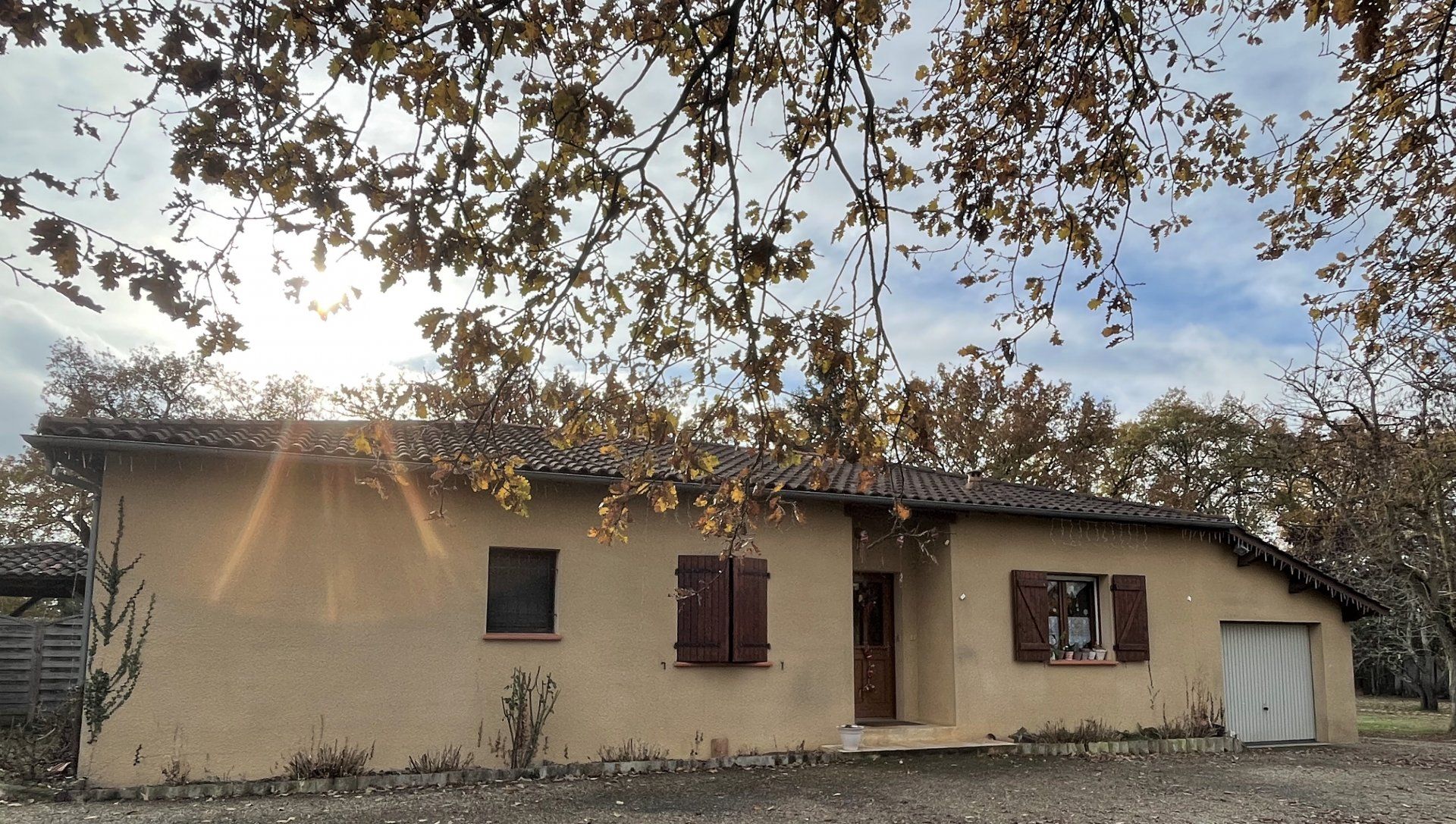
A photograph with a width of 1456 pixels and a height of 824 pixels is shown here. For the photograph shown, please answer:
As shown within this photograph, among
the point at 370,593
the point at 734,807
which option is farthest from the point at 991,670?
the point at 370,593

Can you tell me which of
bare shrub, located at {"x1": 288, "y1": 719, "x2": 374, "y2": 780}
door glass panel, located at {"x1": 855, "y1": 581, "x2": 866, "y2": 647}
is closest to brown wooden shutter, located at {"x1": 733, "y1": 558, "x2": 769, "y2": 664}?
door glass panel, located at {"x1": 855, "y1": 581, "x2": 866, "y2": 647}

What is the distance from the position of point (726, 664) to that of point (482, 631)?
2.71m

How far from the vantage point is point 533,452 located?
436 inches

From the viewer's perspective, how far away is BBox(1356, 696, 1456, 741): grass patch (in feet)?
53.3

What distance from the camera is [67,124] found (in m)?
3.85

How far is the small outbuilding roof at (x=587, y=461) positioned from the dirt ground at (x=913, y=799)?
2.81 m

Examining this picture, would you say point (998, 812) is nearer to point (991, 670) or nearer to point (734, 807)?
point (734, 807)

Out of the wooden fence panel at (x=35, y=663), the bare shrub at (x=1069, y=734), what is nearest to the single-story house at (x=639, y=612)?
the bare shrub at (x=1069, y=734)

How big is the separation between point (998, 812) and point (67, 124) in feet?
26.6

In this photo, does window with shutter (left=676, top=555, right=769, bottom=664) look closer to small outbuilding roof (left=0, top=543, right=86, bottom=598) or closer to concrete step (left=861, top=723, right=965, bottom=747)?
concrete step (left=861, top=723, right=965, bottom=747)

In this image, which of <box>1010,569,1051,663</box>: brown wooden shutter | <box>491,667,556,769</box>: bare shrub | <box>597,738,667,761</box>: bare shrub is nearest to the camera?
<box>491,667,556,769</box>: bare shrub

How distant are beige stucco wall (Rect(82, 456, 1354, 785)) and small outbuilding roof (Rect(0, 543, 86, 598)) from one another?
464 centimetres

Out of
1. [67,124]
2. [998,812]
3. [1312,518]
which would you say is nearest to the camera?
[67,124]

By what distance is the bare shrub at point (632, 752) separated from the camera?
10.2 meters
